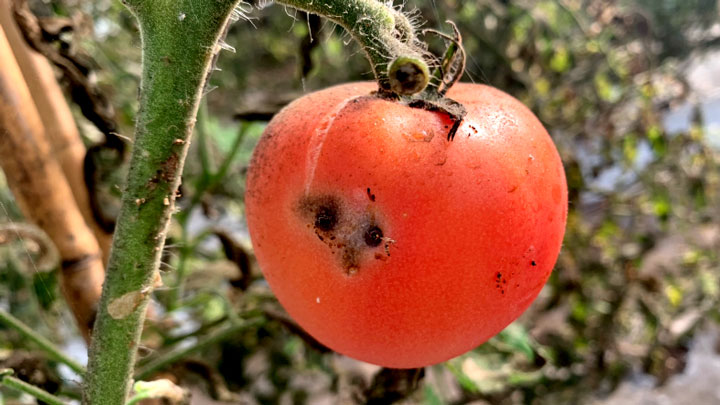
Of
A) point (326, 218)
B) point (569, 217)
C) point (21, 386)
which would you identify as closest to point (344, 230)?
point (326, 218)

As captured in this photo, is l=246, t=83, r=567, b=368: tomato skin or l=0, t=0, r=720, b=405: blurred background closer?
l=246, t=83, r=567, b=368: tomato skin

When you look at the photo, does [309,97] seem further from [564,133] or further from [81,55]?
[564,133]

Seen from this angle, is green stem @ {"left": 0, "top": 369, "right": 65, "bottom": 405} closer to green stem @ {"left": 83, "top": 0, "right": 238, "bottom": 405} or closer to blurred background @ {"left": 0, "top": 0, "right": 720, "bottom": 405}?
green stem @ {"left": 83, "top": 0, "right": 238, "bottom": 405}

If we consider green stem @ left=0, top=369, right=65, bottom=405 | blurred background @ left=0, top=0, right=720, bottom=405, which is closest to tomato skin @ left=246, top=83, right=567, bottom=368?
green stem @ left=0, top=369, right=65, bottom=405

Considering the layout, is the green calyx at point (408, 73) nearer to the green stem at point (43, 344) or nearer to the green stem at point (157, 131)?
the green stem at point (157, 131)

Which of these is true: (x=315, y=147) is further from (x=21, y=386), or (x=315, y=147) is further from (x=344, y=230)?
(x=21, y=386)

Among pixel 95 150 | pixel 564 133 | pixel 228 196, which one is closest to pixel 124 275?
pixel 95 150
